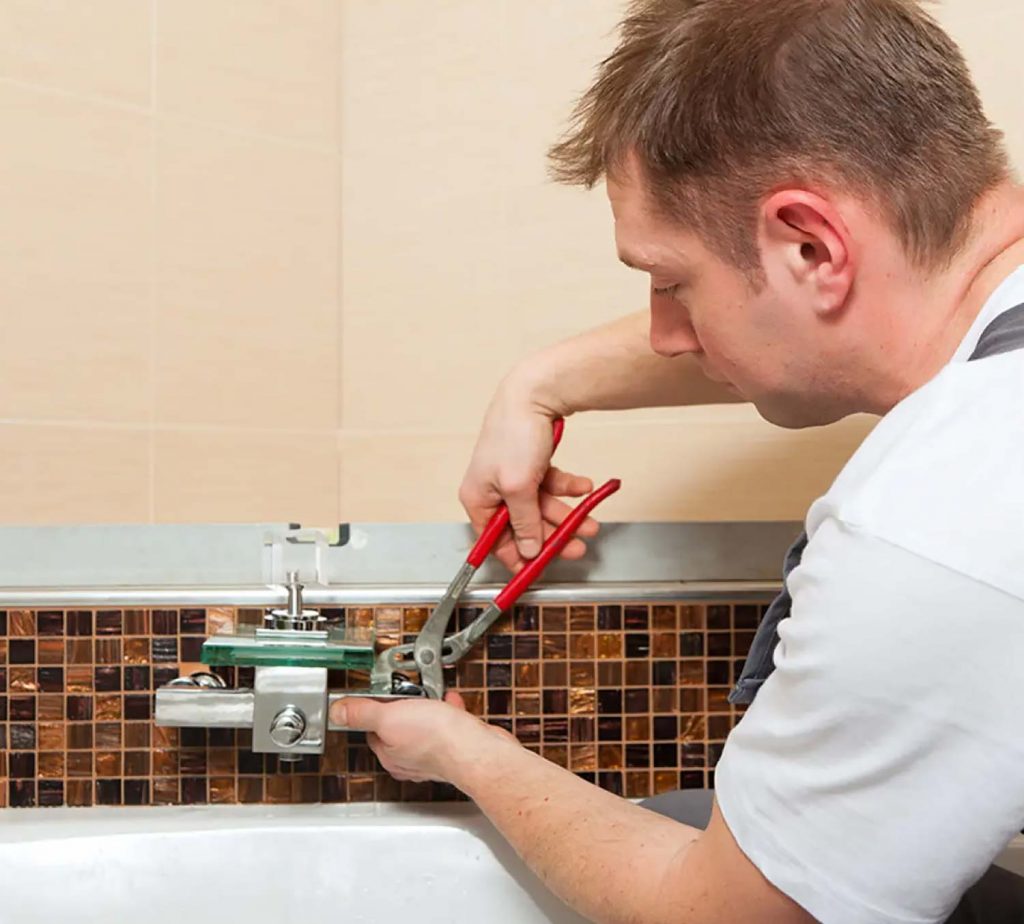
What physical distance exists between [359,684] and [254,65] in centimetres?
74

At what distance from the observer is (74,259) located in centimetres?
114

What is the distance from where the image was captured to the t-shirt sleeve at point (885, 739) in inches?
19.0

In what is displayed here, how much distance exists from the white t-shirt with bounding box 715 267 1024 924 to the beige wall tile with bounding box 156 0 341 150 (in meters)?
0.92

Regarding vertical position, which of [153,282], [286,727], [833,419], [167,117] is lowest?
[286,727]

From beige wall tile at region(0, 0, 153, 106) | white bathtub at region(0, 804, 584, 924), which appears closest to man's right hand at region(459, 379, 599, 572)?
white bathtub at region(0, 804, 584, 924)

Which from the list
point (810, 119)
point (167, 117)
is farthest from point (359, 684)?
point (167, 117)

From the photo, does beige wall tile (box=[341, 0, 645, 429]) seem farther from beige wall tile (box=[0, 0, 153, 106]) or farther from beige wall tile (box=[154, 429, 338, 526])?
beige wall tile (box=[0, 0, 153, 106])

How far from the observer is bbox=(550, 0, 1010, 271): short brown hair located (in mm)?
617

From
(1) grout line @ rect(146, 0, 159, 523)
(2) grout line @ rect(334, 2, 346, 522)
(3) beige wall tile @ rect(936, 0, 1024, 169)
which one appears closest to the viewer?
(3) beige wall tile @ rect(936, 0, 1024, 169)

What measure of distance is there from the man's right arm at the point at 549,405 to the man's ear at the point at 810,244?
0.27 meters

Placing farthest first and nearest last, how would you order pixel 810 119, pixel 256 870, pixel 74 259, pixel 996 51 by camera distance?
pixel 74 259 → pixel 996 51 → pixel 256 870 → pixel 810 119

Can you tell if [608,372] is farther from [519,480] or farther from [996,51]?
[996,51]

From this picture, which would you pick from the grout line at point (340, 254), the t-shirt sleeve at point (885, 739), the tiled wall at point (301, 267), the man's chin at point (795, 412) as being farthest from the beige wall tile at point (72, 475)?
the t-shirt sleeve at point (885, 739)

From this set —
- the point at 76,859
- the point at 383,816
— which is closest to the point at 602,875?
the point at 383,816
